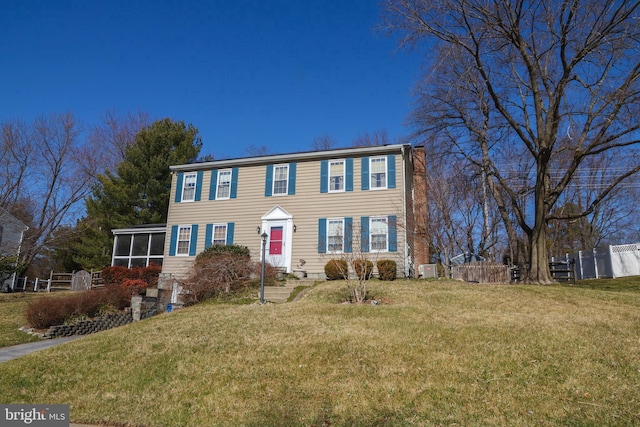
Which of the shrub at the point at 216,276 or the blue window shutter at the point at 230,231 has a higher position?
the blue window shutter at the point at 230,231

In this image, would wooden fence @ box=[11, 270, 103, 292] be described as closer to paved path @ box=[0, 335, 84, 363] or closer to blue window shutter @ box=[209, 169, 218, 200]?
blue window shutter @ box=[209, 169, 218, 200]

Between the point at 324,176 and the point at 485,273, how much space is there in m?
7.76

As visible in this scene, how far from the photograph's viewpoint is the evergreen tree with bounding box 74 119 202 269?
88.1 feet

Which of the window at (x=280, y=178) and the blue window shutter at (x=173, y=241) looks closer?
the window at (x=280, y=178)

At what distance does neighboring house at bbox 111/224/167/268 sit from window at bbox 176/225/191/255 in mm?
2809

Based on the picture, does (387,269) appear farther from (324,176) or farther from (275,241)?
(275,241)

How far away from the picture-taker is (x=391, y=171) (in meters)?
17.1

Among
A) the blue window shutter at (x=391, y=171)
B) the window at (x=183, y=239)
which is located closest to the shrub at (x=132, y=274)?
the window at (x=183, y=239)

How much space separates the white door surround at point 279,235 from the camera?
17.7m

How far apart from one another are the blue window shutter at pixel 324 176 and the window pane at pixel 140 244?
35.6 feet

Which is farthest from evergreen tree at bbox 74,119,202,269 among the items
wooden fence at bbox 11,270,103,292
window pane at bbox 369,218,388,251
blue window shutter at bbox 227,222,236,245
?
window pane at bbox 369,218,388,251

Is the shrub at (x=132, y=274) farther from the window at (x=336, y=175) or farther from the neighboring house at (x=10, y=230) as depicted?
the window at (x=336, y=175)

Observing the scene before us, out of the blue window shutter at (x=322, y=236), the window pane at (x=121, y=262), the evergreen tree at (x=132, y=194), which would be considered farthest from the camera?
the evergreen tree at (x=132, y=194)

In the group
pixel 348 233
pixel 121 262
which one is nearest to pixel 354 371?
pixel 348 233
